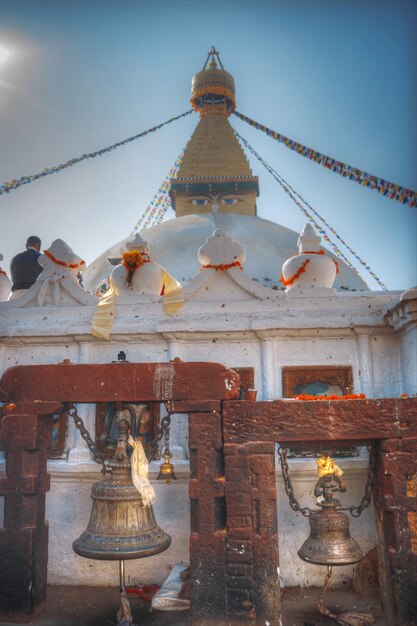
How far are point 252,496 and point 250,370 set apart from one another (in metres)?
2.10

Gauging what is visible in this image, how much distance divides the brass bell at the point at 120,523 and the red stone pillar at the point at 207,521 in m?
0.37

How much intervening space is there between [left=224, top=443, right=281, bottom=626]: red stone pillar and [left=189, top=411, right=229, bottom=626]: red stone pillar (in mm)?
78

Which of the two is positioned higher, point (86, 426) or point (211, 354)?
point (211, 354)

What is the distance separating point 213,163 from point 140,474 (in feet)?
51.7

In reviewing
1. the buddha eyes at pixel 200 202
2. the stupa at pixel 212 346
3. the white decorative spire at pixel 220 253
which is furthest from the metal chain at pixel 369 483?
the buddha eyes at pixel 200 202

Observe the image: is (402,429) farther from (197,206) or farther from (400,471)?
(197,206)

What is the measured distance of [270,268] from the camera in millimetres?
11227

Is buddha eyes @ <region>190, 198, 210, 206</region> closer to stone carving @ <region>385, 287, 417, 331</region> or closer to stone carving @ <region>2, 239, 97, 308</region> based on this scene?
stone carving @ <region>2, 239, 97, 308</region>

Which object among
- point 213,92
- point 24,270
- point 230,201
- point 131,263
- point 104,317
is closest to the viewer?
point 104,317

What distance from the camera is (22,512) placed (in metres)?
4.47

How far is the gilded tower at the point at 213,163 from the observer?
17562 mm

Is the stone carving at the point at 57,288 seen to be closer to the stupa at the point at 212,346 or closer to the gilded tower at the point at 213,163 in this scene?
the stupa at the point at 212,346

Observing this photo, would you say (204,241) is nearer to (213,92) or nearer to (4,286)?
(4,286)

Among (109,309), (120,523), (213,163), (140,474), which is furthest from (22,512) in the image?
(213,163)
